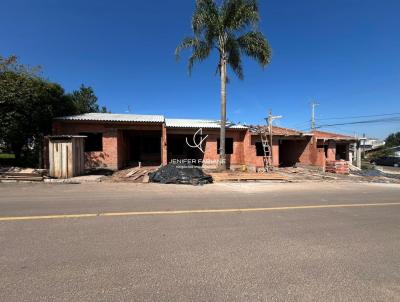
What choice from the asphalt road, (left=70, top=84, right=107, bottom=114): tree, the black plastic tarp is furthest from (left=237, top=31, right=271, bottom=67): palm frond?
(left=70, top=84, right=107, bottom=114): tree

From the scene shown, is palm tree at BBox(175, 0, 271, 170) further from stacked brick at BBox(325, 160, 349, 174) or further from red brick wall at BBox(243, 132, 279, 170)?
stacked brick at BBox(325, 160, 349, 174)

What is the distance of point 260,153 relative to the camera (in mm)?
19953

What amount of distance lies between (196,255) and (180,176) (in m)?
8.20

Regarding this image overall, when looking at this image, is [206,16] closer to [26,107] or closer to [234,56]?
[234,56]

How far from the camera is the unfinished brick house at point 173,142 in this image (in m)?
15.7

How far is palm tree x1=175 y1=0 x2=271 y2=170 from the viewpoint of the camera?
14.2m

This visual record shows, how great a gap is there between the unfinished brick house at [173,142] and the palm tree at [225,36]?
3.14 meters

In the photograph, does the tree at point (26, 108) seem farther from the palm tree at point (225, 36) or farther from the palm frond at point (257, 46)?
the palm frond at point (257, 46)

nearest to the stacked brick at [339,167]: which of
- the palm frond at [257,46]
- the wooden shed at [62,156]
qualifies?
the palm frond at [257,46]

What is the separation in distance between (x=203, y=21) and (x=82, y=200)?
1225cm

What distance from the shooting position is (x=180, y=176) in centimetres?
1159

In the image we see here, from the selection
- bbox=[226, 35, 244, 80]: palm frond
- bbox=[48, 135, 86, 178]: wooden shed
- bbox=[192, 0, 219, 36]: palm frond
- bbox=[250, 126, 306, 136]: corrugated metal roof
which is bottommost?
bbox=[48, 135, 86, 178]: wooden shed

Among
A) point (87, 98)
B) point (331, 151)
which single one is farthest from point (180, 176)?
point (87, 98)

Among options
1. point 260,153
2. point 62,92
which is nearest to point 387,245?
point 260,153
